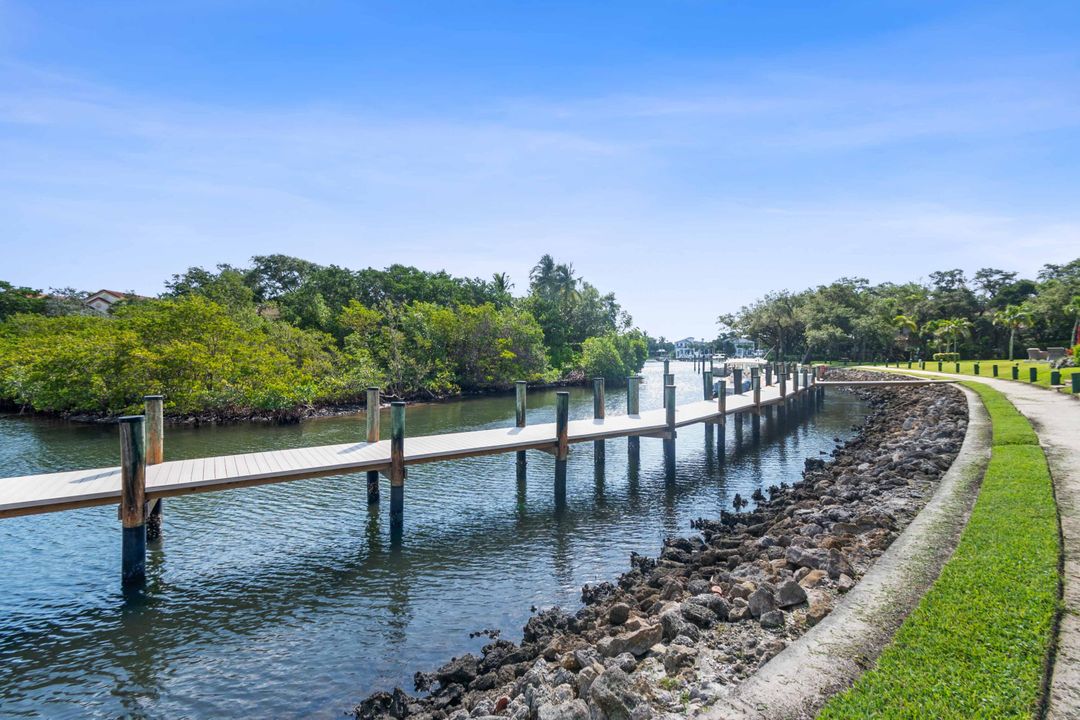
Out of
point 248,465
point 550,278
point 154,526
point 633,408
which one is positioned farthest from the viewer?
point 550,278

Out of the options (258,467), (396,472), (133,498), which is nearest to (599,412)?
(396,472)

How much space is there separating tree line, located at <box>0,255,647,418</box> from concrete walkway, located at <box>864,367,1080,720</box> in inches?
1100

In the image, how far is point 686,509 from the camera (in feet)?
46.1

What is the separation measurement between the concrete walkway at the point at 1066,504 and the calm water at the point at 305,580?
5696 millimetres

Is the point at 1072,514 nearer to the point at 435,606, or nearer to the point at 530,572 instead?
the point at 530,572

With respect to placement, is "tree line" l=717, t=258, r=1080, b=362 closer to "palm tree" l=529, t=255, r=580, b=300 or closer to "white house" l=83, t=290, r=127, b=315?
"palm tree" l=529, t=255, r=580, b=300

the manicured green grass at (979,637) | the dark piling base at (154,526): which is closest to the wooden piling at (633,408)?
the manicured green grass at (979,637)

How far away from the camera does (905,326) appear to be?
5897cm

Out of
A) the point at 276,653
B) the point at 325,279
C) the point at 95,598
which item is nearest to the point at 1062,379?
the point at 276,653

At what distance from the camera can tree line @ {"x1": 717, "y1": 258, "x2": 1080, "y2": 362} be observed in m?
54.6

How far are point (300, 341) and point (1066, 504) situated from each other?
3548 cm

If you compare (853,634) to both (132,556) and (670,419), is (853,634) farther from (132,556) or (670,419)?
(670,419)

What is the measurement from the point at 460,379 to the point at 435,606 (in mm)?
36393

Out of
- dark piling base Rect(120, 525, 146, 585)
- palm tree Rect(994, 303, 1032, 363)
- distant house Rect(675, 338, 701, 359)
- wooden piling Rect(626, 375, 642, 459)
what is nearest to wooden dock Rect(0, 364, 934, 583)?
dark piling base Rect(120, 525, 146, 585)
